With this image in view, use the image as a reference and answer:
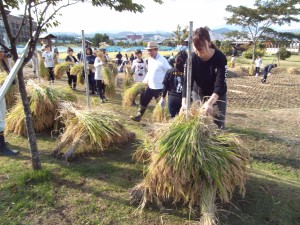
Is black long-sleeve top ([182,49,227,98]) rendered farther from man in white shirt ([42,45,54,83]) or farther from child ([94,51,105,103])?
man in white shirt ([42,45,54,83])

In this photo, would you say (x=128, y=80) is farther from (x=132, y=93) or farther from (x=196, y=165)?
(x=196, y=165)

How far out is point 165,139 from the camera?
9.32 ft

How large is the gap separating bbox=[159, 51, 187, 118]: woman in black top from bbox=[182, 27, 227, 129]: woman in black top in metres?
0.77

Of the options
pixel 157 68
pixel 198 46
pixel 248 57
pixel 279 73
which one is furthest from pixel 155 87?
pixel 248 57

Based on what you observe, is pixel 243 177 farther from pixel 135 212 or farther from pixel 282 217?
pixel 135 212

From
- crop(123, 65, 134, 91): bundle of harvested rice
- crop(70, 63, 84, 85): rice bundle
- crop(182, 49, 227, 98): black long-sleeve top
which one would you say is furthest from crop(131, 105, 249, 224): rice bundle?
crop(70, 63, 84, 85): rice bundle

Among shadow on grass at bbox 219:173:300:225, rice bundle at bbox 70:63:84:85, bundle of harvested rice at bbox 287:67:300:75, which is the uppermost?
rice bundle at bbox 70:63:84:85

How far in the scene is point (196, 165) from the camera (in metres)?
2.63

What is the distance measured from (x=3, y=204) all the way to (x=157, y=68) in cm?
383

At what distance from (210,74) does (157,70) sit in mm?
2506

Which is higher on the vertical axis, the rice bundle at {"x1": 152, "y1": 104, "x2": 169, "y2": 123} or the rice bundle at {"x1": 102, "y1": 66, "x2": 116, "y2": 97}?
the rice bundle at {"x1": 102, "y1": 66, "x2": 116, "y2": 97}

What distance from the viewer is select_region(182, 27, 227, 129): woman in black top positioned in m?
3.06

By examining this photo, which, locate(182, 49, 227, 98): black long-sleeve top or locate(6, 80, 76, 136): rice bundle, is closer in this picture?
locate(182, 49, 227, 98): black long-sleeve top

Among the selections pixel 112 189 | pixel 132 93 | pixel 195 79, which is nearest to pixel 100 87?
pixel 132 93
